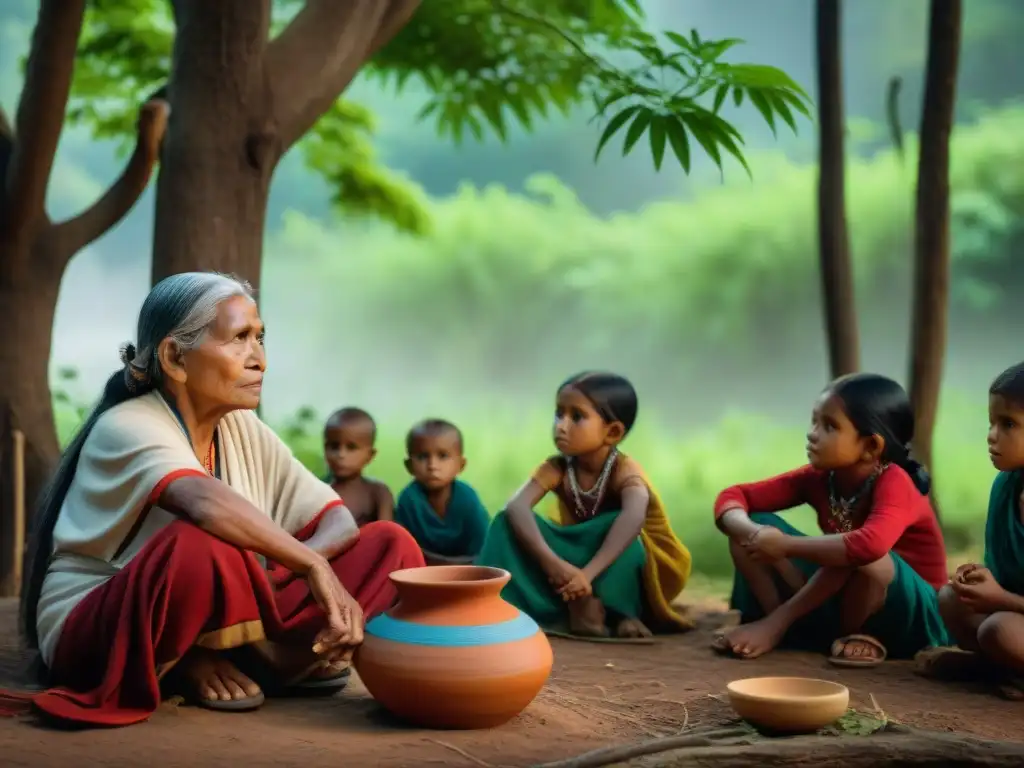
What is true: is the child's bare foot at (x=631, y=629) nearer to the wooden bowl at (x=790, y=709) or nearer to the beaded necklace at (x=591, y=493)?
the beaded necklace at (x=591, y=493)

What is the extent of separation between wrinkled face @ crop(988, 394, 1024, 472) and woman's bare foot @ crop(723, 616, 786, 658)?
3.46 feet

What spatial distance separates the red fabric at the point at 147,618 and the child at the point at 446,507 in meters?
2.44

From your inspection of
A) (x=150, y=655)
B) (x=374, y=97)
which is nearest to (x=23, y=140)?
(x=150, y=655)

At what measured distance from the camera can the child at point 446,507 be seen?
587 centimetres

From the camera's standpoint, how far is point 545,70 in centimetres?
675

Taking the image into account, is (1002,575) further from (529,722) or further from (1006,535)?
(529,722)

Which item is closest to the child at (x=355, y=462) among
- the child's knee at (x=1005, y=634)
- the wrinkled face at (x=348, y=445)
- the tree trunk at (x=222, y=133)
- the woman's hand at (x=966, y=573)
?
the wrinkled face at (x=348, y=445)

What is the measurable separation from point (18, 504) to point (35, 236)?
4.33 feet

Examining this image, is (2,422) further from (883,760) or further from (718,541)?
(718,541)

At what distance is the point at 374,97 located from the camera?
50.1 ft

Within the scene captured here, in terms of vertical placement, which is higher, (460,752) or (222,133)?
(222,133)

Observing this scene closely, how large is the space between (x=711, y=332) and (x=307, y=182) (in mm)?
5145

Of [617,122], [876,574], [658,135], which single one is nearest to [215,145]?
[617,122]

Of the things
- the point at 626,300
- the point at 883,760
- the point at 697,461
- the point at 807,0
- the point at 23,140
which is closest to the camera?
the point at 883,760
